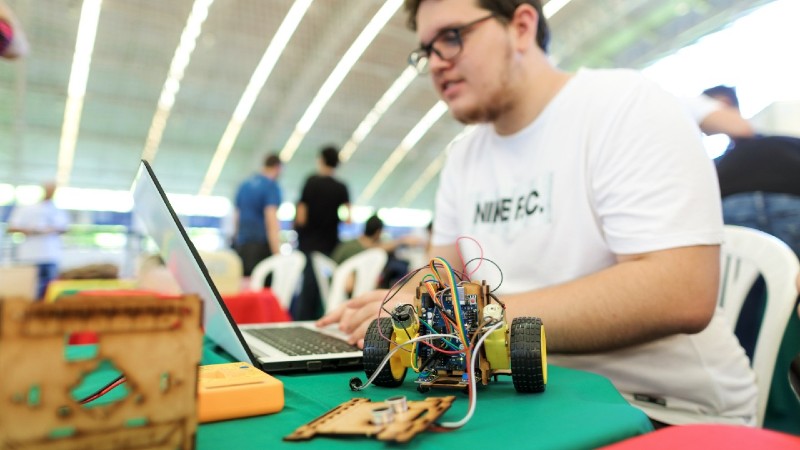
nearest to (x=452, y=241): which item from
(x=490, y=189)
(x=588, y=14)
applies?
Result: (x=490, y=189)

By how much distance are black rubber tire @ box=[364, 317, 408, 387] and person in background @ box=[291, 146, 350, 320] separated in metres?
2.94

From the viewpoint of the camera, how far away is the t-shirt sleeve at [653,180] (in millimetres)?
797

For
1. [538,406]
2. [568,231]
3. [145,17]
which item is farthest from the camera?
[145,17]

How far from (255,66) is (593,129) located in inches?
354

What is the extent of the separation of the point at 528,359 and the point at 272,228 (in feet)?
10.8

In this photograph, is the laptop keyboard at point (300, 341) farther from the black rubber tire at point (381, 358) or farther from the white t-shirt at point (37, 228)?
the white t-shirt at point (37, 228)

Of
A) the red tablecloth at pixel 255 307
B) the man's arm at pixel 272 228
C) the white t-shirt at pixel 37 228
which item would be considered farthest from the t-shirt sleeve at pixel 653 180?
the white t-shirt at pixel 37 228

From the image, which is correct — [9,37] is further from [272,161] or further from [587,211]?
[272,161]

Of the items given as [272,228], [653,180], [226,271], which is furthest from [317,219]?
[653,180]

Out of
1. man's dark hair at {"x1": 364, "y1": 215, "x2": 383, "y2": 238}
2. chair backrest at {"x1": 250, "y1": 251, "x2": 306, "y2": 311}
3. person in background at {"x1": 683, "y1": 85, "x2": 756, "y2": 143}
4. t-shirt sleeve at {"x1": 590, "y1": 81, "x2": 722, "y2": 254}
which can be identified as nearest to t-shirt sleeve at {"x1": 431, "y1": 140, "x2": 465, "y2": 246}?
t-shirt sleeve at {"x1": 590, "y1": 81, "x2": 722, "y2": 254}

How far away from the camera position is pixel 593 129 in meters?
0.98

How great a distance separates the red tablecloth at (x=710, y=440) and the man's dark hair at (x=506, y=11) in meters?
1.02

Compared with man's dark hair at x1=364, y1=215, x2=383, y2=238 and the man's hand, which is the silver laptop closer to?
the man's hand

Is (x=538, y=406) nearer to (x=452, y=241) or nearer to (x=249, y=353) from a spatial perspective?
(x=249, y=353)
